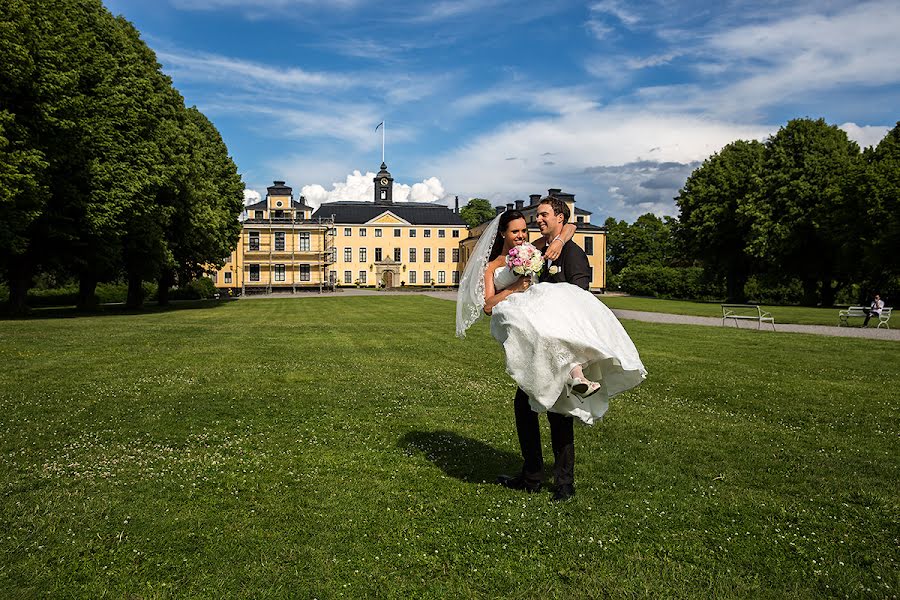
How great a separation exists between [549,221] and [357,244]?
96.2m

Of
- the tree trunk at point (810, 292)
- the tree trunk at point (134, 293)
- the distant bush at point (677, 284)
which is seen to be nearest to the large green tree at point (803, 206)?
the tree trunk at point (810, 292)

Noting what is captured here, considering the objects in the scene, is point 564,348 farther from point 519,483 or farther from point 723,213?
point 723,213

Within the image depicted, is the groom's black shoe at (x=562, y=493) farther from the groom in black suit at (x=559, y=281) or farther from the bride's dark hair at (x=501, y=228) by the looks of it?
the bride's dark hair at (x=501, y=228)

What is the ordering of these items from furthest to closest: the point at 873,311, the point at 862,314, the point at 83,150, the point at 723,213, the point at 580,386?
the point at 723,213
the point at 83,150
the point at 862,314
the point at 873,311
the point at 580,386

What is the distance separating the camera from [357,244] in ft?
328

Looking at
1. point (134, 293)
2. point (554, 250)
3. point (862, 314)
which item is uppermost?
point (554, 250)

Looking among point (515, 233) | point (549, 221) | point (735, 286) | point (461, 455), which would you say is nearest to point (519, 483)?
point (461, 455)

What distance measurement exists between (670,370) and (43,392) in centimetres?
1214

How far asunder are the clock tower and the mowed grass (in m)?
99.1

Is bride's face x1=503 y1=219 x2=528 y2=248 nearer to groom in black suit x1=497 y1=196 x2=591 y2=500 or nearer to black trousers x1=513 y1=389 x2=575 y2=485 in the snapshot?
groom in black suit x1=497 y1=196 x2=591 y2=500

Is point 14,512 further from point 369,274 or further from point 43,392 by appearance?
point 369,274

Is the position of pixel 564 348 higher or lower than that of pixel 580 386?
higher

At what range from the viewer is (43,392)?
10477 millimetres

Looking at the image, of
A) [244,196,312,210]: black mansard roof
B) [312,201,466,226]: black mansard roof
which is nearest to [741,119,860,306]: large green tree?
[312,201,466,226]: black mansard roof
